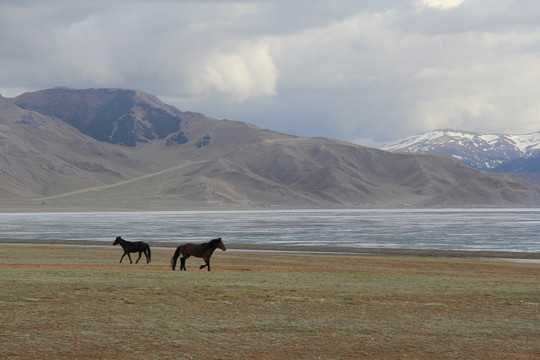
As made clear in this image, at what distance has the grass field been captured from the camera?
14.2 meters

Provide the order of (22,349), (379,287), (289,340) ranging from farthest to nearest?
(379,287) → (289,340) → (22,349)

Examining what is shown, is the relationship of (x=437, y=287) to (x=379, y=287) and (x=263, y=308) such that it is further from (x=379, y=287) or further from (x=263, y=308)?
(x=263, y=308)

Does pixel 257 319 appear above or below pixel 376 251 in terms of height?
below

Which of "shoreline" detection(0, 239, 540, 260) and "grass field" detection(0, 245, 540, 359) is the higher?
"shoreline" detection(0, 239, 540, 260)

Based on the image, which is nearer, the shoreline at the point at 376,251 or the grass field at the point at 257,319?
the grass field at the point at 257,319

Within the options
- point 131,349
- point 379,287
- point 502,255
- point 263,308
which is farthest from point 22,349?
point 502,255

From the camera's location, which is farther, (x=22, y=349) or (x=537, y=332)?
(x=537, y=332)

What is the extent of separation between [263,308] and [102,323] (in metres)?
4.75

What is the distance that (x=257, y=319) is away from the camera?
17406mm

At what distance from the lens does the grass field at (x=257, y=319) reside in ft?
46.6

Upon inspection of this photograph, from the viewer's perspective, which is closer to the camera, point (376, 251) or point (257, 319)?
point (257, 319)

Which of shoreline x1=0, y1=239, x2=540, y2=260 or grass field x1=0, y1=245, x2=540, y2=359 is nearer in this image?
grass field x1=0, y1=245, x2=540, y2=359

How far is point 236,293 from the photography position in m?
21.5

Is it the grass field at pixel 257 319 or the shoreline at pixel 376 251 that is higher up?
the shoreline at pixel 376 251
